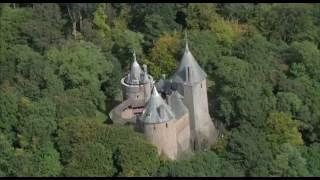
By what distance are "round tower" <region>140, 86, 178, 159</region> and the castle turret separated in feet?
7.46

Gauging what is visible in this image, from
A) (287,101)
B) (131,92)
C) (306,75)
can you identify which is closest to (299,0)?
(306,75)

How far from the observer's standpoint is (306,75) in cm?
7925

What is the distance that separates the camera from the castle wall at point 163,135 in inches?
2611

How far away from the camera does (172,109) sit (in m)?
67.8

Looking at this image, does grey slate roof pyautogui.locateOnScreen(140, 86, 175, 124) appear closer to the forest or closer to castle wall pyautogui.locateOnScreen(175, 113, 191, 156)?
the forest

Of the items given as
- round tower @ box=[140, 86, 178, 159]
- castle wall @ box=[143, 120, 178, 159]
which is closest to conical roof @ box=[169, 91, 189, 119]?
round tower @ box=[140, 86, 178, 159]

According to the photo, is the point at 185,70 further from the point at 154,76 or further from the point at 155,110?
the point at 154,76

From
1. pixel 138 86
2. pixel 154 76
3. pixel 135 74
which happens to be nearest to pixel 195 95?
pixel 138 86

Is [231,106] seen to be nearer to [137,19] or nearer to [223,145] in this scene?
[223,145]

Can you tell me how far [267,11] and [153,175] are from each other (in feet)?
101

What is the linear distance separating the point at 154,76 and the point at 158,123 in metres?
16.8

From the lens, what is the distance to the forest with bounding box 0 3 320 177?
66938mm

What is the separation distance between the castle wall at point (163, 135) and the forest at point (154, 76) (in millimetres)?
901

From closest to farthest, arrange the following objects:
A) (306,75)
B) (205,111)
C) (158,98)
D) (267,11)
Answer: (158,98), (205,111), (306,75), (267,11)
